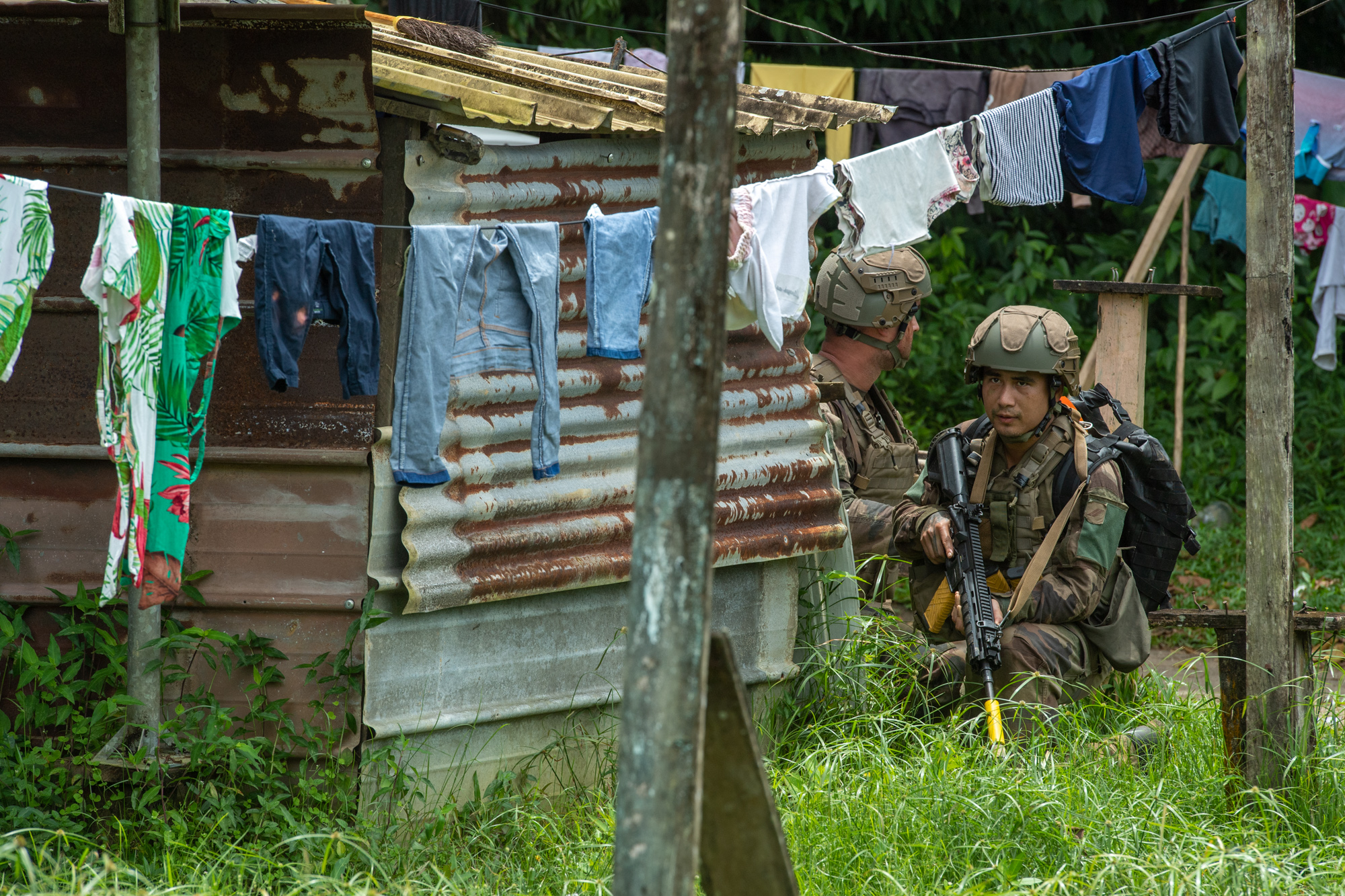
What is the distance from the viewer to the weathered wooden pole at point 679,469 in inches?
83.7

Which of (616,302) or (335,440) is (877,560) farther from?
(335,440)

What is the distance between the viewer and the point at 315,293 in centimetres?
342

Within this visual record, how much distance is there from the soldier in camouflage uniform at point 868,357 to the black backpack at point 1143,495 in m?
0.67

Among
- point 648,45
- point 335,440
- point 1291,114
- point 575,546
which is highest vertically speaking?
point 648,45

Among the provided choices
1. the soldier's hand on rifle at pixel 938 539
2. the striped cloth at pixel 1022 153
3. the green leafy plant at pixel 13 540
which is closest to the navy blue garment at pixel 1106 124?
the striped cloth at pixel 1022 153

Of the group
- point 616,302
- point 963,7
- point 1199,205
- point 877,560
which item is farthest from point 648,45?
point 616,302

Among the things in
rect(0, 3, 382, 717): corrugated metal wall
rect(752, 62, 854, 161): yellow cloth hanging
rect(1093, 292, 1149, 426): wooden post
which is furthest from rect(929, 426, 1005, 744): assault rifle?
rect(752, 62, 854, 161): yellow cloth hanging

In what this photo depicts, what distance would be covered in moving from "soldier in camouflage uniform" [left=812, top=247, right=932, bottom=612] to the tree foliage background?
3576 millimetres

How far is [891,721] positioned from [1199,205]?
22.8 ft

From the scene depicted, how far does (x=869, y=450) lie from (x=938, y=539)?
963 millimetres

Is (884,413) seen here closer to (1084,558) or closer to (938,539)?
(938,539)

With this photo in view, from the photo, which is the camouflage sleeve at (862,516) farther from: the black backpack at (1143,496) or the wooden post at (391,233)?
the wooden post at (391,233)

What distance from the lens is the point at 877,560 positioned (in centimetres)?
614

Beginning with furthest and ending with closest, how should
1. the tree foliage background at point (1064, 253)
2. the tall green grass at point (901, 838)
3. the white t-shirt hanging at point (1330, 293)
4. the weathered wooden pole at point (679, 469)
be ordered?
the tree foliage background at point (1064, 253), the white t-shirt hanging at point (1330, 293), the tall green grass at point (901, 838), the weathered wooden pole at point (679, 469)
